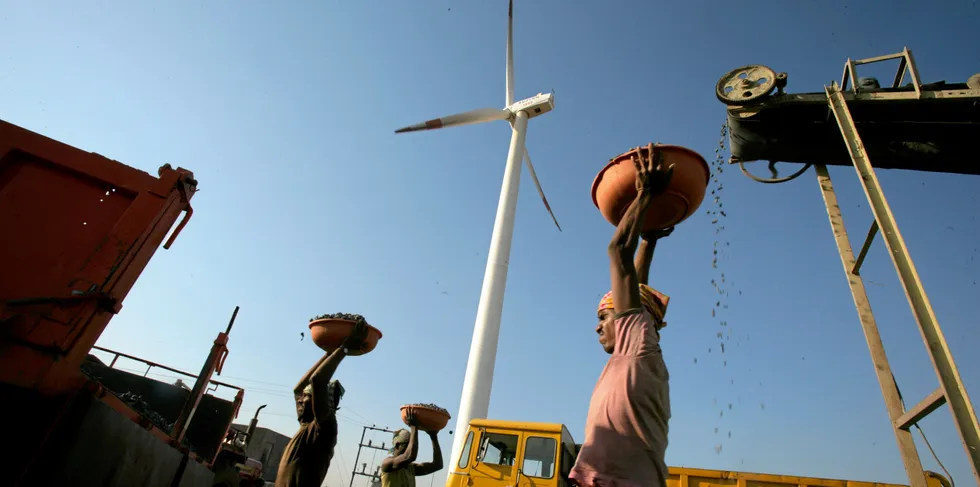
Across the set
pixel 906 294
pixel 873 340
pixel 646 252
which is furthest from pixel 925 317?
pixel 646 252

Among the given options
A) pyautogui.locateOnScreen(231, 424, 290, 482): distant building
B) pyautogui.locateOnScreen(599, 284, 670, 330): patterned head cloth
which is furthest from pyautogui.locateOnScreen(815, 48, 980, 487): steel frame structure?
pyautogui.locateOnScreen(231, 424, 290, 482): distant building

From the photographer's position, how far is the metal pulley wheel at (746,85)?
18.7 feet

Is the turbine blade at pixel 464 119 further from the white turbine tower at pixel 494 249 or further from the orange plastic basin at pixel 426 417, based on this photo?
the orange plastic basin at pixel 426 417

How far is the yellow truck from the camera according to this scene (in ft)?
24.5

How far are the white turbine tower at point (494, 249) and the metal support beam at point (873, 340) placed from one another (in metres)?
7.39

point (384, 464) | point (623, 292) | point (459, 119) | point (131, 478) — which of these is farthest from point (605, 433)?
point (459, 119)

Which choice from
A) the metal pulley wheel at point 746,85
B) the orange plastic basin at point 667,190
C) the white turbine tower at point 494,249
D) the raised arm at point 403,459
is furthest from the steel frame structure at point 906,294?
the white turbine tower at point 494,249

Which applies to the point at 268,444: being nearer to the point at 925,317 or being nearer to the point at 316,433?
the point at 316,433

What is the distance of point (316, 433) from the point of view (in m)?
3.77

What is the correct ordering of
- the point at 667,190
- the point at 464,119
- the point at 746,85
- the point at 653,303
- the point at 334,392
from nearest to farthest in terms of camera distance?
the point at 653,303
the point at 667,190
the point at 334,392
the point at 746,85
the point at 464,119

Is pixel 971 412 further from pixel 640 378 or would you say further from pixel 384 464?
pixel 384 464

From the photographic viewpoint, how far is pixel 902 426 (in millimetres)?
3982

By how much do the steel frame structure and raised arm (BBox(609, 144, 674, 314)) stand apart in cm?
258

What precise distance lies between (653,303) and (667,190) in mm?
748
